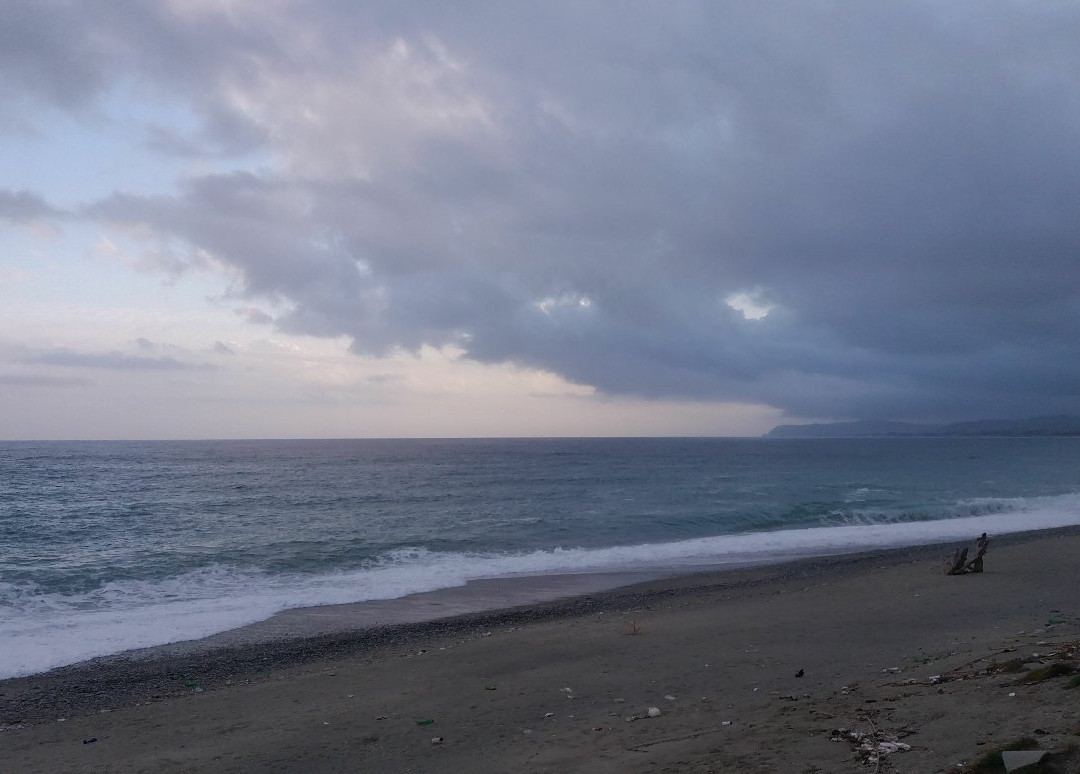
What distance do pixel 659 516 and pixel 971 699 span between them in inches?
1230

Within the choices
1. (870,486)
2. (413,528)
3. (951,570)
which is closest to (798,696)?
(951,570)

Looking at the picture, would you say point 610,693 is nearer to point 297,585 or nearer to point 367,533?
point 297,585

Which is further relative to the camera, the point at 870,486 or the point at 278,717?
the point at 870,486

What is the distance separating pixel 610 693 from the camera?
9352 mm

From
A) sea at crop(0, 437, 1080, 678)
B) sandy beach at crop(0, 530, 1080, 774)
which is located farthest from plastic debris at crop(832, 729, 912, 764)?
sea at crop(0, 437, 1080, 678)

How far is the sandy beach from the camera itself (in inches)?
246

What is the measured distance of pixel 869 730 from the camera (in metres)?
6.15

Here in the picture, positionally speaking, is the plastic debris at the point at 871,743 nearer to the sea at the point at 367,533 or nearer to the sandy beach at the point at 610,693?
the sandy beach at the point at 610,693

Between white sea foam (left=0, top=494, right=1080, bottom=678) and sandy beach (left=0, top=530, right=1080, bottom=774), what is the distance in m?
2.18

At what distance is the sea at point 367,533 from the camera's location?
18.4 m

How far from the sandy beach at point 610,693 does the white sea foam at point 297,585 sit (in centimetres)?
218

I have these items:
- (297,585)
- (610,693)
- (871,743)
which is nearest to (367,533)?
(297,585)

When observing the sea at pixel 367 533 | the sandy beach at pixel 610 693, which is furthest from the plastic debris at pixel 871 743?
the sea at pixel 367 533

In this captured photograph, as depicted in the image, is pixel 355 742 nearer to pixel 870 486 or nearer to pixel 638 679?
pixel 638 679
